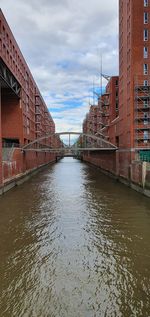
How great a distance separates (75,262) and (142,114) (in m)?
24.7

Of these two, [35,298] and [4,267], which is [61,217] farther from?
[35,298]

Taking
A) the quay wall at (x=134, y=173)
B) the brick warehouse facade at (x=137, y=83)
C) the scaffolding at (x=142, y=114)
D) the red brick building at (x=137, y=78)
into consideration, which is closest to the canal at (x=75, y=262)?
the quay wall at (x=134, y=173)

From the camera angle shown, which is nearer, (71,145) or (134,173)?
Answer: (134,173)

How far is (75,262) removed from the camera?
28.1 ft

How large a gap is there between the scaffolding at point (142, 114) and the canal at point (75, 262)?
48.6 ft

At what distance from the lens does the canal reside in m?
6.11

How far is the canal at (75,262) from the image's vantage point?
240 inches

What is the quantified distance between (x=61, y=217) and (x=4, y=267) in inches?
257

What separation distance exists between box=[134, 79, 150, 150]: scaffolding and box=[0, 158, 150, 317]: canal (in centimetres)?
1481

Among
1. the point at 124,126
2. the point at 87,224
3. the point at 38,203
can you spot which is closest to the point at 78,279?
the point at 87,224

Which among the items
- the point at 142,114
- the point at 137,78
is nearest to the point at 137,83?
the point at 137,78

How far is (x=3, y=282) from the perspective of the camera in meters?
7.15

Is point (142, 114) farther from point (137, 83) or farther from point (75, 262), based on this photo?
point (75, 262)


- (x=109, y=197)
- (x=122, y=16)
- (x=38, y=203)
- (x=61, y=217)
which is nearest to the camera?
(x=61, y=217)
